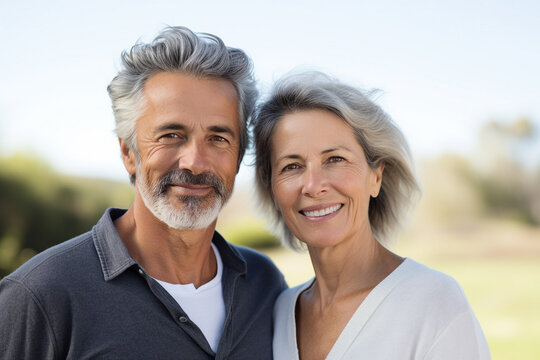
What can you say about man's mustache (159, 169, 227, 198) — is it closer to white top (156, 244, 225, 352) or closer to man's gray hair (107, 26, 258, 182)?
man's gray hair (107, 26, 258, 182)

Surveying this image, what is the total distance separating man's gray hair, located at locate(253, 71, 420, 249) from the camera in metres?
2.72

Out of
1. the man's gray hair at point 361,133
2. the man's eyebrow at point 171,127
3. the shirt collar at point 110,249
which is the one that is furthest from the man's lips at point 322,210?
the shirt collar at point 110,249

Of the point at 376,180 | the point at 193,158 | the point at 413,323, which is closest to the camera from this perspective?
the point at 413,323

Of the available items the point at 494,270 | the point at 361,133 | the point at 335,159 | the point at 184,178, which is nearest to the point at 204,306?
the point at 184,178

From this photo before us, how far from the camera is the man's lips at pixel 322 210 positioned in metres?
2.70

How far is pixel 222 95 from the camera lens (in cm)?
267

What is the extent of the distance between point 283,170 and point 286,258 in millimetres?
22052

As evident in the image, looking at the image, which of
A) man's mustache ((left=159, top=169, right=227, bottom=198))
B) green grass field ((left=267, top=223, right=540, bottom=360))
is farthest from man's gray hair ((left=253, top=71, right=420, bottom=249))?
green grass field ((left=267, top=223, right=540, bottom=360))

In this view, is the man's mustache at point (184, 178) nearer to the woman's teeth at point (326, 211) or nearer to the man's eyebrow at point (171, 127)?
the man's eyebrow at point (171, 127)

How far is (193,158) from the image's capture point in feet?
8.30

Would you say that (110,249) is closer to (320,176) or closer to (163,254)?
(163,254)

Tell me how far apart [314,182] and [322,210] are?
0.59ft

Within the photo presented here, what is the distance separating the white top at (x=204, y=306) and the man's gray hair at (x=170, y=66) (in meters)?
0.81

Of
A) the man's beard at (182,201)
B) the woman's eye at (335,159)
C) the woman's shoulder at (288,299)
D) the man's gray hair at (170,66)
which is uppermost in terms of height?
the man's gray hair at (170,66)
